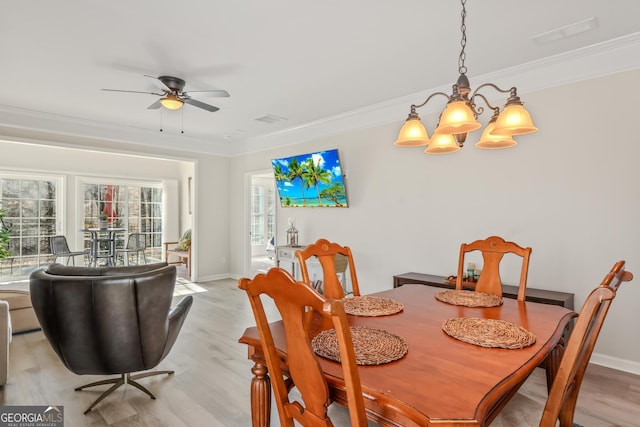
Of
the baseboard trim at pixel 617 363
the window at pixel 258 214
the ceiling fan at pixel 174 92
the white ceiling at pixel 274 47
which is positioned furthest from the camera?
the window at pixel 258 214

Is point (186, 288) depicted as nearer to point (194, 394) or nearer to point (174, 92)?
point (174, 92)

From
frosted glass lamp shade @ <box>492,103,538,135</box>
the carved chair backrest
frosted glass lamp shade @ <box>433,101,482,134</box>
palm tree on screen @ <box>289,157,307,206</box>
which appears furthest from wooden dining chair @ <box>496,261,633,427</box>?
palm tree on screen @ <box>289,157,307,206</box>

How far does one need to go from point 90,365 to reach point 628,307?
155 inches

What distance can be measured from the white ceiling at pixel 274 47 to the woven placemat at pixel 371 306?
1.90m

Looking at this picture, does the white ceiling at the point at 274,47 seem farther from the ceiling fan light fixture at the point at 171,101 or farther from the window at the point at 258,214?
the window at the point at 258,214

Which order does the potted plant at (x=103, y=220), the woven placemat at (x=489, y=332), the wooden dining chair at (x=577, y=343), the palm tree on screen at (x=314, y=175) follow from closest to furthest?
the wooden dining chair at (x=577, y=343)
the woven placemat at (x=489, y=332)
the palm tree on screen at (x=314, y=175)
the potted plant at (x=103, y=220)

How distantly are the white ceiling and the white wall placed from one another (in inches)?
17.2

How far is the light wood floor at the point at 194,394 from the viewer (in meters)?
2.15

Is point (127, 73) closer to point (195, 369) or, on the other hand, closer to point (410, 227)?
point (195, 369)

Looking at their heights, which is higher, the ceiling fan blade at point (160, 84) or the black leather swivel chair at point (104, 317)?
the ceiling fan blade at point (160, 84)

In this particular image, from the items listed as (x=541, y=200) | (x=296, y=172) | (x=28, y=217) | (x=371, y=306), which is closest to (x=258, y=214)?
(x=296, y=172)

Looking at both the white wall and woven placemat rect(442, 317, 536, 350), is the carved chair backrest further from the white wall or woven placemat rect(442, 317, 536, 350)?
the white wall

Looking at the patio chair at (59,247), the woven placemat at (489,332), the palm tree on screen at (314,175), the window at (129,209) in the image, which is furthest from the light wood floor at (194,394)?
the window at (129,209)

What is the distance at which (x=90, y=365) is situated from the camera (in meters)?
2.17
